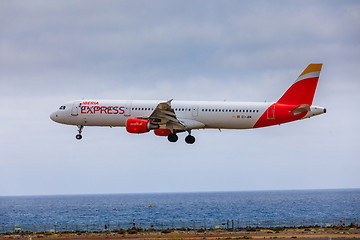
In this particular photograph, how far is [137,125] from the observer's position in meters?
59.5

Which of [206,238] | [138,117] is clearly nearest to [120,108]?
[138,117]

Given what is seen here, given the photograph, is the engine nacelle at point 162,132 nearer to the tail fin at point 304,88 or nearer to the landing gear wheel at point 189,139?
the landing gear wheel at point 189,139

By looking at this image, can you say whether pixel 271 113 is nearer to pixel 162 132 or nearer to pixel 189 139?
pixel 189 139

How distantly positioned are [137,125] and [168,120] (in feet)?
11.8

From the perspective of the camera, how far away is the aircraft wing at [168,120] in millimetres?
58375

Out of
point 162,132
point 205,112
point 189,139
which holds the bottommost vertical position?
point 189,139

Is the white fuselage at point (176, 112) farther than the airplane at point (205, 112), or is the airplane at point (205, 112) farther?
the white fuselage at point (176, 112)

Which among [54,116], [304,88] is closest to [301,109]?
[304,88]

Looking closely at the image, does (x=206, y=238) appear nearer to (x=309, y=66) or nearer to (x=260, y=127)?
(x=260, y=127)

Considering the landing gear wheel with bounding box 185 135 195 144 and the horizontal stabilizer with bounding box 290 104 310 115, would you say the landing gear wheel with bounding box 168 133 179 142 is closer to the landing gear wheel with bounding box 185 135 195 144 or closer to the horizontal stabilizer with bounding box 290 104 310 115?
the landing gear wheel with bounding box 185 135 195 144

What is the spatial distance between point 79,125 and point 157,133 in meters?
10.4

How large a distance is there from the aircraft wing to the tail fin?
10.4 metres

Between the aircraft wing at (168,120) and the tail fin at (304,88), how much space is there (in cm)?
1042

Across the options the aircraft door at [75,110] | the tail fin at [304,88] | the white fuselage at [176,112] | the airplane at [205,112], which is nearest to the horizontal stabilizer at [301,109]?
the airplane at [205,112]
